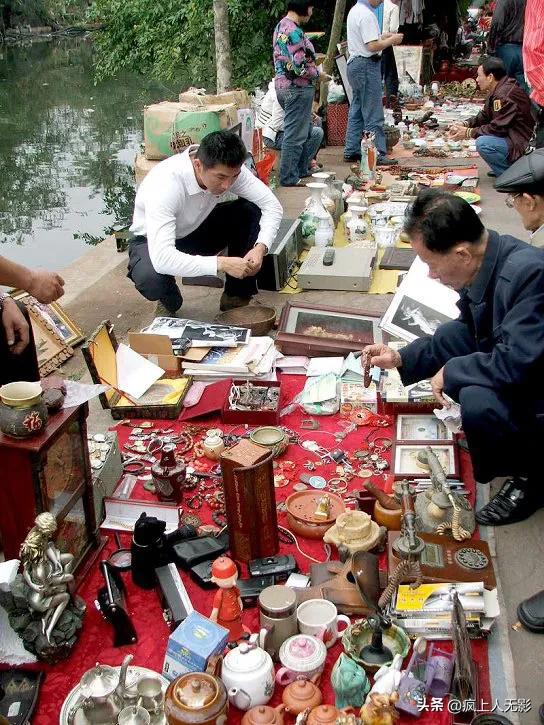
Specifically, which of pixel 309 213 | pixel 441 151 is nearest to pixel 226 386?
pixel 309 213

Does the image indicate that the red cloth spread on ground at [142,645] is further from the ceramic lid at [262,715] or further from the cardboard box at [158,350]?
the cardboard box at [158,350]

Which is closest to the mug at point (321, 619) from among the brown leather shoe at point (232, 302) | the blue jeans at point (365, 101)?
the brown leather shoe at point (232, 302)

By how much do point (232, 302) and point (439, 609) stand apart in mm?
2561

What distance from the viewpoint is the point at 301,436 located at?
3.01 meters

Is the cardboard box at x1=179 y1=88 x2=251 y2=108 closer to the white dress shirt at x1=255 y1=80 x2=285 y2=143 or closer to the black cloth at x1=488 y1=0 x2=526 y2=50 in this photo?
the white dress shirt at x1=255 y1=80 x2=285 y2=143

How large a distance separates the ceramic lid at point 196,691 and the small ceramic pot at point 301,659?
24cm

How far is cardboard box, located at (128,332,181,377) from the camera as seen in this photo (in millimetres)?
3332

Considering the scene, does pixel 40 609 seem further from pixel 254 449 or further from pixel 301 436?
pixel 301 436

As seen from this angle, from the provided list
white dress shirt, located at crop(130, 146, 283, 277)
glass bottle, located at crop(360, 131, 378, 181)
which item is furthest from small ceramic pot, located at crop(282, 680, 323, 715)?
glass bottle, located at crop(360, 131, 378, 181)

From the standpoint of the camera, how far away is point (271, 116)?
665 centimetres

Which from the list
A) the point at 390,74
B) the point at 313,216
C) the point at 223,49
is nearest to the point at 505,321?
the point at 313,216

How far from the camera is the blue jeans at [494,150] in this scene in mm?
6176

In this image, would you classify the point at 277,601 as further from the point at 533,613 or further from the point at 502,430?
the point at 502,430

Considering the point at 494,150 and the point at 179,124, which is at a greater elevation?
the point at 179,124
